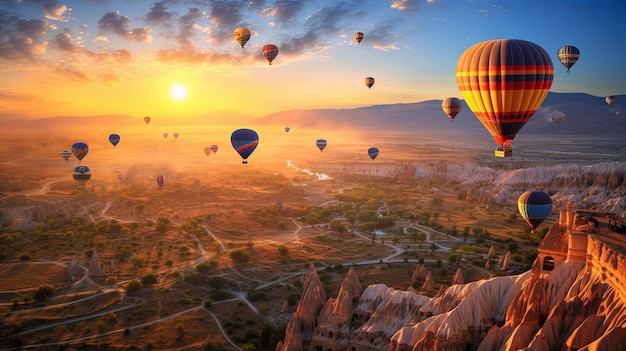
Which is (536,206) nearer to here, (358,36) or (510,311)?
(510,311)

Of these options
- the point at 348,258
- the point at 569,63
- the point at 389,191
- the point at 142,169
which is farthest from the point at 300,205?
the point at 142,169

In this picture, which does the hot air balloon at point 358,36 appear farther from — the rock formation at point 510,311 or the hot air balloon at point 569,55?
the rock formation at point 510,311

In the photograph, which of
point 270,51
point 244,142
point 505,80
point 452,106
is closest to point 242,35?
point 270,51

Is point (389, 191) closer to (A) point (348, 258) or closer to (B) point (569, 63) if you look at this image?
(B) point (569, 63)

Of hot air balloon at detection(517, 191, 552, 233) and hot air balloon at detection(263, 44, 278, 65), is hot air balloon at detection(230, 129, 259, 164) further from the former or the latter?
hot air balloon at detection(517, 191, 552, 233)

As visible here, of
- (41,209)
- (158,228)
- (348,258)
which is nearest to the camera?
(348,258)

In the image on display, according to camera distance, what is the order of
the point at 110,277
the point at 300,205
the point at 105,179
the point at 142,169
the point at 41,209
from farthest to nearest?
the point at 142,169 < the point at 105,179 < the point at 300,205 < the point at 41,209 < the point at 110,277

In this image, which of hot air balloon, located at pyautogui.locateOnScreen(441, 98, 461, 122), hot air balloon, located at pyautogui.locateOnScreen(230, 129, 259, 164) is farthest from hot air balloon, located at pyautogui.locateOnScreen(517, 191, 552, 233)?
hot air balloon, located at pyautogui.locateOnScreen(230, 129, 259, 164)
